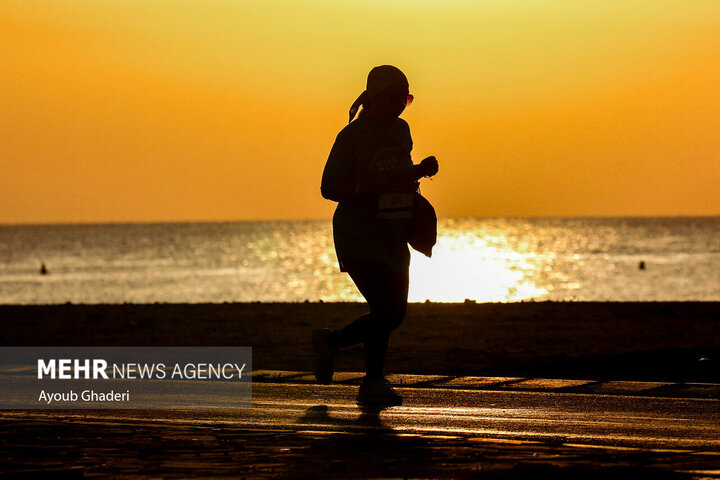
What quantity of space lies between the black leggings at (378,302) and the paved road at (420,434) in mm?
356

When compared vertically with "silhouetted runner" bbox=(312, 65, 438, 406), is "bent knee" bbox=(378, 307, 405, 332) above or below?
below

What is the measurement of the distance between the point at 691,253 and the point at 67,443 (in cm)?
14058

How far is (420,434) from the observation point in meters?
6.76

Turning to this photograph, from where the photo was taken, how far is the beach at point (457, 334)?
11.3 metres

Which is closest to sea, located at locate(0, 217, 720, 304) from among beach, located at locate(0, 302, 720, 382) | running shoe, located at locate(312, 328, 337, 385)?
beach, located at locate(0, 302, 720, 382)

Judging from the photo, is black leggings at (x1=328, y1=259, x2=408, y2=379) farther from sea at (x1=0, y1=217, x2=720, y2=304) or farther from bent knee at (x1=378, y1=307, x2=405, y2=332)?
sea at (x1=0, y1=217, x2=720, y2=304)

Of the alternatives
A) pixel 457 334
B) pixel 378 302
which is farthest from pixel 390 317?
pixel 457 334

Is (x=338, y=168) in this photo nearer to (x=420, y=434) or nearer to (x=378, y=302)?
(x=378, y=302)

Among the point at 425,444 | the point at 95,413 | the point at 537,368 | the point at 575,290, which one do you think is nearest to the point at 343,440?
the point at 425,444

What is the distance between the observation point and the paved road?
229 inches

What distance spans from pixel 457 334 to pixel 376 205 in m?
8.08

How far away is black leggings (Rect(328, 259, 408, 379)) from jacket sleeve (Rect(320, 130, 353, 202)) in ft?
1.48

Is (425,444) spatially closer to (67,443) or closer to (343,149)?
(67,443)

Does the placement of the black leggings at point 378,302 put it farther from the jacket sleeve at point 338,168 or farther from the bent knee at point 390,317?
the jacket sleeve at point 338,168
